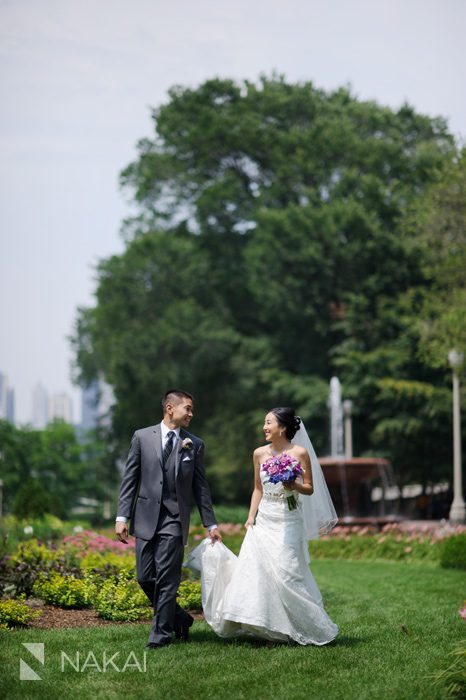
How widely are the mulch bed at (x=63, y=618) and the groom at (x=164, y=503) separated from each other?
1.47 meters

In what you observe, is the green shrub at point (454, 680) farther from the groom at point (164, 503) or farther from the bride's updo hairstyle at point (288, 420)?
the bride's updo hairstyle at point (288, 420)

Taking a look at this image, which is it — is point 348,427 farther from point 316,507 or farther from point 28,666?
point 28,666

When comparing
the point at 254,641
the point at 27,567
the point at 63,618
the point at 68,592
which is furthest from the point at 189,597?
the point at 254,641

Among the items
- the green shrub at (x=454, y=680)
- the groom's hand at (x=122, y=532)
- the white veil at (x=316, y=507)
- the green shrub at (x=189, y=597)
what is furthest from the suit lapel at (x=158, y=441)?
the green shrub at (x=454, y=680)

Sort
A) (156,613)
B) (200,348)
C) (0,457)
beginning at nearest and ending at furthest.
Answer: (156,613)
(200,348)
(0,457)

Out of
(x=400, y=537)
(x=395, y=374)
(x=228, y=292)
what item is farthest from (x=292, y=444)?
(x=228, y=292)

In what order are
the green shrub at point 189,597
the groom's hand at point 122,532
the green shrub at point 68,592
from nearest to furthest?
1. the groom's hand at point 122,532
2. the green shrub at point 68,592
3. the green shrub at point 189,597

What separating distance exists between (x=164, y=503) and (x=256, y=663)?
1.73 metres

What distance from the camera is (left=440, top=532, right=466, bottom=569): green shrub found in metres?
18.0

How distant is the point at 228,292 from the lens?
46188 millimetres

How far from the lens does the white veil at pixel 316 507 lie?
1083 cm

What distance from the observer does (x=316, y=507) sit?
10.9 metres

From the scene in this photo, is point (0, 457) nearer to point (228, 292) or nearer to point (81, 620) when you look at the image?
point (228, 292)

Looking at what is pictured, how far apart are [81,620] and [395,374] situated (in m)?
29.3
